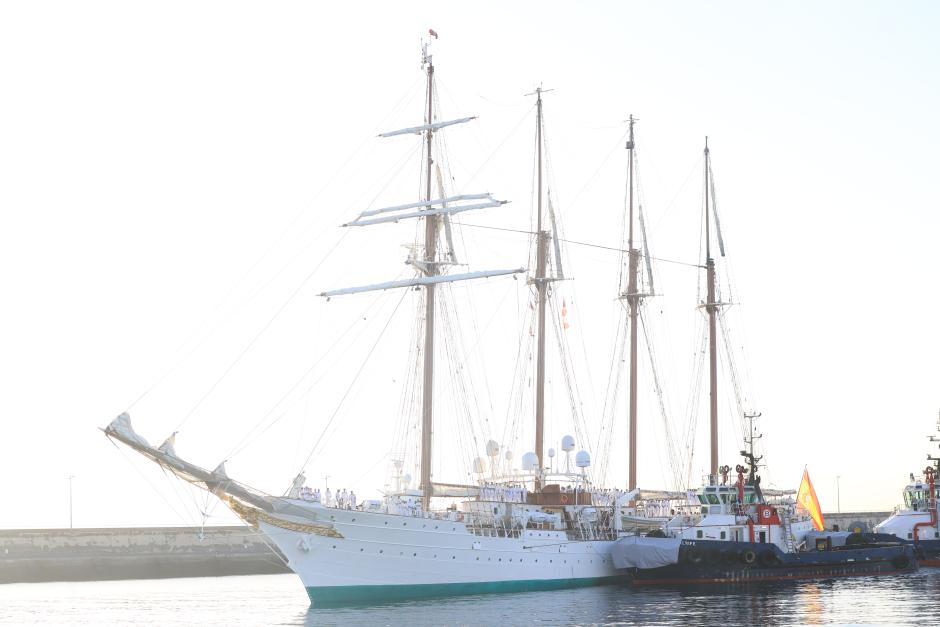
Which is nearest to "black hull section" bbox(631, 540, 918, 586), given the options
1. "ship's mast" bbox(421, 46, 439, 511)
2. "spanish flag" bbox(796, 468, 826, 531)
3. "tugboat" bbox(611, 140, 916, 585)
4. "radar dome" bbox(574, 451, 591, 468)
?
"tugboat" bbox(611, 140, 916, 585)

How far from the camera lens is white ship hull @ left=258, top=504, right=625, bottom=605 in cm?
6175

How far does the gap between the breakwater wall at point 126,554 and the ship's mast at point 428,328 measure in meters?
27.2

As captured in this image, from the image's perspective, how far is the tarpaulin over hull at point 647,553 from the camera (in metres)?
73.2

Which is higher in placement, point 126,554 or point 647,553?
point 647,553

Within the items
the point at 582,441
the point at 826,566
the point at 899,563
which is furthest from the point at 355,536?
the point at 899,563

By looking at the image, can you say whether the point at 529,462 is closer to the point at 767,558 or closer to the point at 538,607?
the point at 767,558

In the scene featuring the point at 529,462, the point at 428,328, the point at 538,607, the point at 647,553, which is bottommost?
the point at 538,607

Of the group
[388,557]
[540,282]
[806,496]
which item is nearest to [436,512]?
[388,557]

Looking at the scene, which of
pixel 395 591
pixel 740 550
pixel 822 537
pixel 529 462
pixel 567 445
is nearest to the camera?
pixel 395 591

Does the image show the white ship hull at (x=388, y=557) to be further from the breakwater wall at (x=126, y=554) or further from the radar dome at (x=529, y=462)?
the breakwater wall at (x=126, y=554)

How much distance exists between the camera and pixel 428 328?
71.8 m

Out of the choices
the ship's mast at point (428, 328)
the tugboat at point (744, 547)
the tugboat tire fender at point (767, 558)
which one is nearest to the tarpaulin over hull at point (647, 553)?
the tugboat at point (744, 547)


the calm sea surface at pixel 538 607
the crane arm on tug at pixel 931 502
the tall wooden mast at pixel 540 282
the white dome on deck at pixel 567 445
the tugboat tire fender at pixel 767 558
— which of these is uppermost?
the tall wooden mast at pixel 540 282

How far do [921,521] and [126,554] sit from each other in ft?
208
